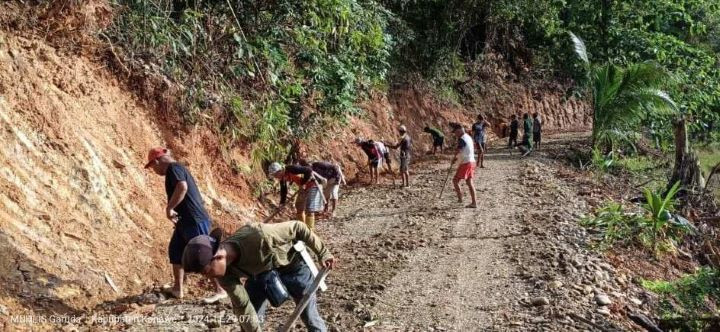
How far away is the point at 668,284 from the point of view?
23.6 ft

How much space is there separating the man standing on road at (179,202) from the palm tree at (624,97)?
42.8ft

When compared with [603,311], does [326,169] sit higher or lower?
higher

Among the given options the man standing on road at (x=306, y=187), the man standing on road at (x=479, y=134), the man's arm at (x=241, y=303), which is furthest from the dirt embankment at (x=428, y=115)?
the man's arm at (x=241, y=303)

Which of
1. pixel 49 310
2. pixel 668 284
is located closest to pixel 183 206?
pixel 49 310

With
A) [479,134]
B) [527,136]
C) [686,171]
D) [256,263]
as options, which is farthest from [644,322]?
[527,136]

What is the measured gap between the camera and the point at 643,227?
28.3 ft

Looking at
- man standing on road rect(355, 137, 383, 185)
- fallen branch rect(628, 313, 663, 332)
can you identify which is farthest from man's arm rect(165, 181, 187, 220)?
man standing on road rect(355, 137, 383, 185)

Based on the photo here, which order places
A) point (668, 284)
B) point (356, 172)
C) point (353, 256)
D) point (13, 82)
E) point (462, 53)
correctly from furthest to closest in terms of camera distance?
point (462, 53) → point (356, 172) → point (353, 256) → point (668, 284) → point (13, 82)

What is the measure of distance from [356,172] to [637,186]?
21.8 feet

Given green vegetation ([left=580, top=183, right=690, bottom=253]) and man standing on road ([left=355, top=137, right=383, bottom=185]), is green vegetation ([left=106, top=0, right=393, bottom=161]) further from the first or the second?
green vegetation ([left=580, top=183, right=690, bottom=253])

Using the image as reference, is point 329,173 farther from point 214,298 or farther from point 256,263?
point 256,263

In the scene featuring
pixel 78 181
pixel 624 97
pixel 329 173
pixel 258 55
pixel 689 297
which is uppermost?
pixel 258 55

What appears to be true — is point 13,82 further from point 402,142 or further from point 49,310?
point 402,142

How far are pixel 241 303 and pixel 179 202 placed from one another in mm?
2077
